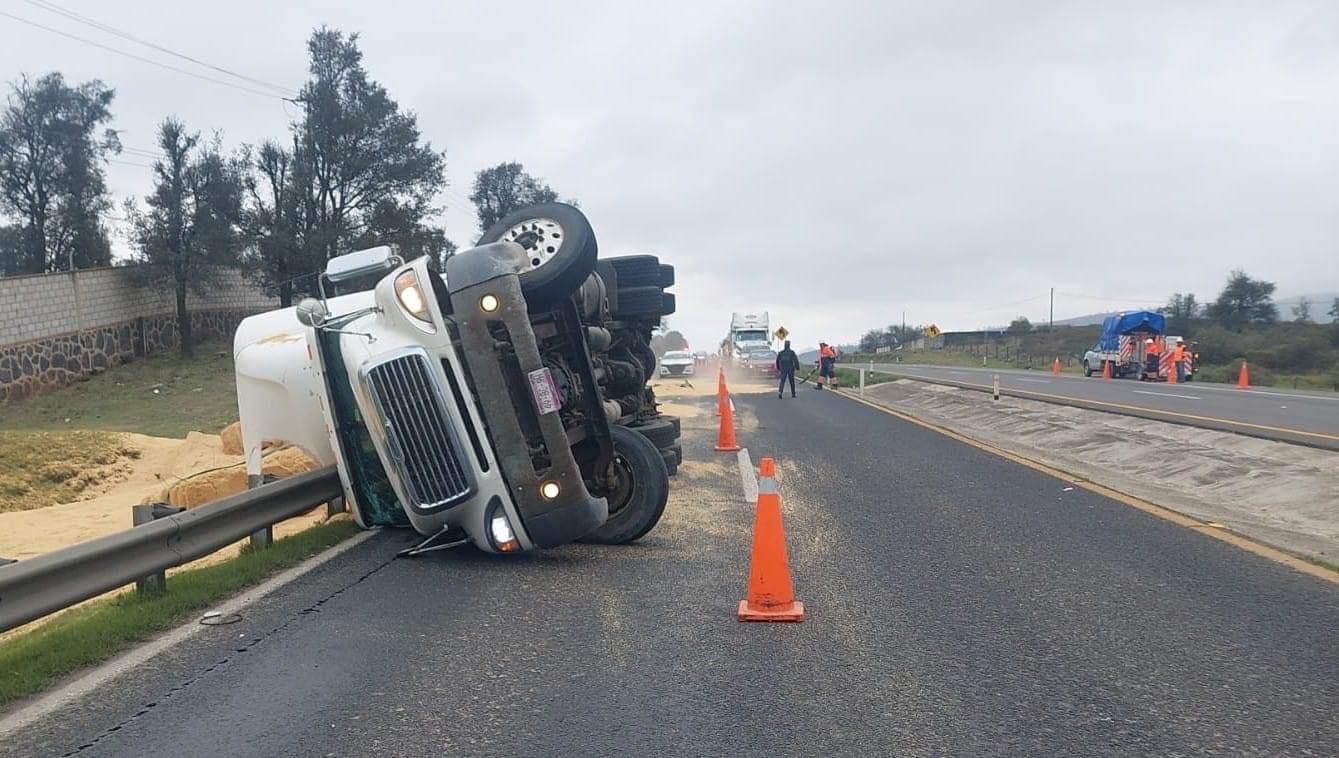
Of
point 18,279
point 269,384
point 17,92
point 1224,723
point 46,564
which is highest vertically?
point 17,92

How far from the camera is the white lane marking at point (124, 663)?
4.61 metres

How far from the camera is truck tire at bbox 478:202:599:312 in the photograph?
A: 764 cm

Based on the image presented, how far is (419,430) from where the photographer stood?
7219 mm

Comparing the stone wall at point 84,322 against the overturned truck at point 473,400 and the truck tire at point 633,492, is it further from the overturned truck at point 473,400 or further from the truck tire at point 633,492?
the truck tire at point 633,492

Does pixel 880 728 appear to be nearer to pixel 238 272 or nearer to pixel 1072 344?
pixel 238 272

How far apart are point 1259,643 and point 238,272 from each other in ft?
120

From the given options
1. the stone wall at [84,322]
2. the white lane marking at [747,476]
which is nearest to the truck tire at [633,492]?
the white lane marking at [747,476]

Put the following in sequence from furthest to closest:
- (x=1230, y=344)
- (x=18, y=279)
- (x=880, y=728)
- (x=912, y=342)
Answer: (x=912, y=342), (x=1230, y=344), (x=18, y=279), (x=880, y=728)

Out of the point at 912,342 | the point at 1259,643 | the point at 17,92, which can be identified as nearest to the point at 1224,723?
the point at 1259,643

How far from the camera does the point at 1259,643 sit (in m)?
5.45

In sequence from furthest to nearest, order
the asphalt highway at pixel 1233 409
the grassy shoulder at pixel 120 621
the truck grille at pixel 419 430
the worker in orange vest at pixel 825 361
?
the worker in orange vest at pixel 825 361, the asphalt highway at pixel 1233 409, the truck grille at pixel 419 430, the grassy shoulder at pixel 120 621

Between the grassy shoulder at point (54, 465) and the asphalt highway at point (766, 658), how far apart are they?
9.31 meters

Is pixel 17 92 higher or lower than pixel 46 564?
higher

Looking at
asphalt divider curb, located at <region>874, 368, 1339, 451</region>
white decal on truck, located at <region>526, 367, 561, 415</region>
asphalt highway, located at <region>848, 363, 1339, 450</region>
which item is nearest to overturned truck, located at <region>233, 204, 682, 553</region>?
white decal on truck, located at <region>526, 367, 561, 415</region>
